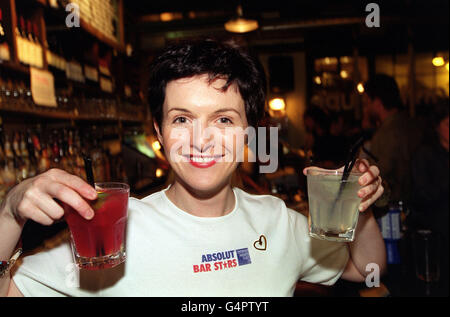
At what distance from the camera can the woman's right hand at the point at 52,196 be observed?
89 centimetres

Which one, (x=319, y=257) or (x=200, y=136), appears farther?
(x=319, y=257)

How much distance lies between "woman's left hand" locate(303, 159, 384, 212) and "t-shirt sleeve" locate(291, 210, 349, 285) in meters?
0.37

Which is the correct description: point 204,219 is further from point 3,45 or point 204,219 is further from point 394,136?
point 394,136

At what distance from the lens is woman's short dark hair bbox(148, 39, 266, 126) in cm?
127

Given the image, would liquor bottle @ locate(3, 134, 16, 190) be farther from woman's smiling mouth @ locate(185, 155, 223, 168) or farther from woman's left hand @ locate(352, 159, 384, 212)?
woman's left hand @ locate(352, 159, 384, 212)

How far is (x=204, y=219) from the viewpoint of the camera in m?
1.33

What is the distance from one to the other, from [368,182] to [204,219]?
0.54m

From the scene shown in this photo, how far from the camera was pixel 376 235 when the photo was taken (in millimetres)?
1360

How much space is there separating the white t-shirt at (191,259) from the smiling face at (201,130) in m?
0.16

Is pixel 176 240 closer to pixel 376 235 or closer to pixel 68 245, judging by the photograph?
pixel 68 245

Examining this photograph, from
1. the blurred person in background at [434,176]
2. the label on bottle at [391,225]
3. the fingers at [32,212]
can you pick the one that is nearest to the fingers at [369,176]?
the fingers at [32,212]

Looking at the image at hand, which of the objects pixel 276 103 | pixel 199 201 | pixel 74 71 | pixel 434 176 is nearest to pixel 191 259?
pixel 199 201

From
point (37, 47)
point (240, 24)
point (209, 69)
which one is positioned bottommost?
point (209, 69)

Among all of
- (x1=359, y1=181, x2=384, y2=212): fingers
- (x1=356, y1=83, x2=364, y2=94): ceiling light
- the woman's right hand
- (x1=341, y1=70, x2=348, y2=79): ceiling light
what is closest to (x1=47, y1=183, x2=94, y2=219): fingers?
the woman's right hand
